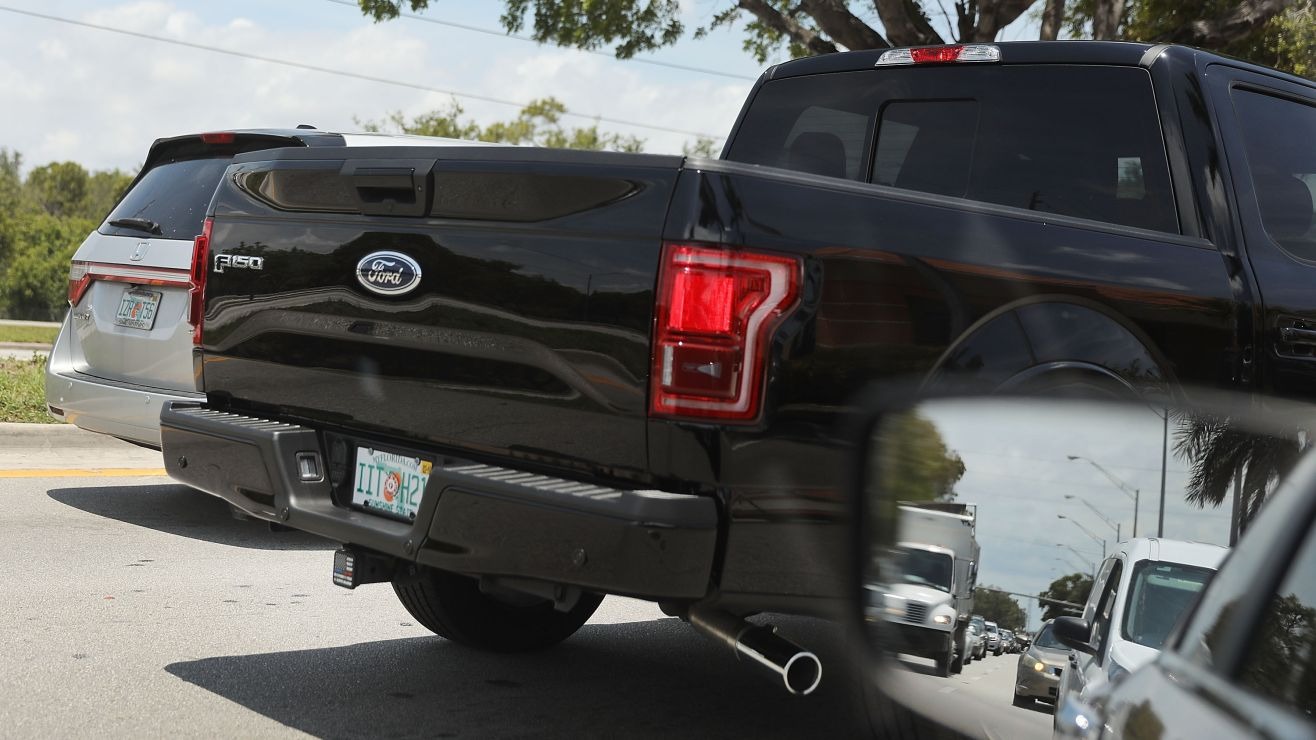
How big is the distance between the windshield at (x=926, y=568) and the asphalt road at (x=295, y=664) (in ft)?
1.08

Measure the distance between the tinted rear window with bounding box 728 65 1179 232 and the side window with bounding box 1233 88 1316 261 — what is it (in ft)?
1.27

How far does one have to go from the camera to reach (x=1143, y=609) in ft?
8.67

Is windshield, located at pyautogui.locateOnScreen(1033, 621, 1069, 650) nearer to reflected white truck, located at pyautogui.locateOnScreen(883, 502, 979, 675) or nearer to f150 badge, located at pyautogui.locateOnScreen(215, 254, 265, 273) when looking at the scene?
reflected white truck, located at pyautogui.locateOnScreen(883, 502, 979, 675)

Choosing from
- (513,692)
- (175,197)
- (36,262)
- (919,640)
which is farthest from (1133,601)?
(36,262)

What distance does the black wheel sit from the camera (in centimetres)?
500

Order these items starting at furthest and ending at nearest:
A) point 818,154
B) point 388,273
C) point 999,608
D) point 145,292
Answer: point 145,292 < point 818,154 < point 388,273 < point 999,608

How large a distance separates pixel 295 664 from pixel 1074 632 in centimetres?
302

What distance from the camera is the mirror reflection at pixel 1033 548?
2699 mm

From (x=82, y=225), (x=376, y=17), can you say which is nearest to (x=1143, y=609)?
(x=376, y=17)

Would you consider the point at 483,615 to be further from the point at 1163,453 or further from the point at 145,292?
the point at 145,292

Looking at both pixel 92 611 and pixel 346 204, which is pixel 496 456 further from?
pixel 92 611

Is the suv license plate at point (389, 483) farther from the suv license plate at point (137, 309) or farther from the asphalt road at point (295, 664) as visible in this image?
the suv license plate at point (137, 309)

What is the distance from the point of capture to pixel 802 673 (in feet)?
10.9

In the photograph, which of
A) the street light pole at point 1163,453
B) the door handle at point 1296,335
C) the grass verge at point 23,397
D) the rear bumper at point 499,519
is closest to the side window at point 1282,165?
the door handle at point 1296,335
